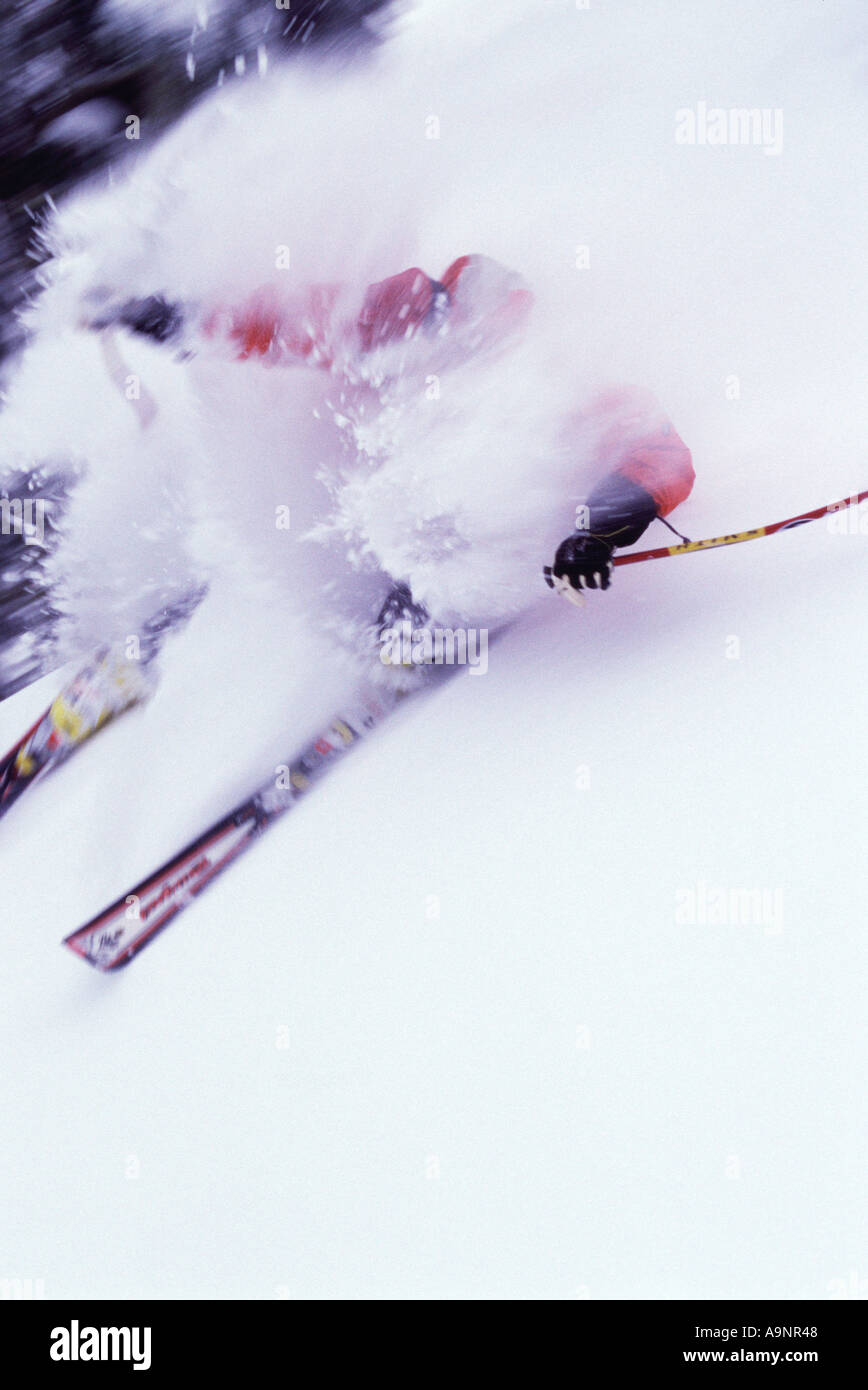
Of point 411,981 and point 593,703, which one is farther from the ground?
point 593,703

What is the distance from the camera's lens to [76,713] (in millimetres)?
1352

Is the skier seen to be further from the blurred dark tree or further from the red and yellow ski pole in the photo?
the blurred dark tree

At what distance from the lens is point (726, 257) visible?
1.29 m

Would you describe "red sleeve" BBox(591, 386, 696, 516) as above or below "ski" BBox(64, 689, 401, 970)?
above

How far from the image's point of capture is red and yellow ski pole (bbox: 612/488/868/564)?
1305 mm

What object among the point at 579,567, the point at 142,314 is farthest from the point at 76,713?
the point at 579,567

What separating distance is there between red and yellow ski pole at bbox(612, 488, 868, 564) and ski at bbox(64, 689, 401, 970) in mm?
403

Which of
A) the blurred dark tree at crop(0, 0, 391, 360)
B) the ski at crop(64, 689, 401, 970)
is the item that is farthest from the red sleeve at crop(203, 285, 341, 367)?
the ski at crop(64, 689, 401, 970)

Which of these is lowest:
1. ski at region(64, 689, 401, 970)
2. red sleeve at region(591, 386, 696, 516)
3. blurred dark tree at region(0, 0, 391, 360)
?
ski at region(64, 689, 401, 970)

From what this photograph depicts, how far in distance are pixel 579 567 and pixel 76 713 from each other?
0.75 m

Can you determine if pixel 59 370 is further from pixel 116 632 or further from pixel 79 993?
pixel 79 993

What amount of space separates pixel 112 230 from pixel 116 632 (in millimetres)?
561

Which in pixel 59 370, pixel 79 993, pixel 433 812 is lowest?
pixel 79 993

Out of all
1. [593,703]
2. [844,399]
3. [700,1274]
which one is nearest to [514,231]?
[844,399]
